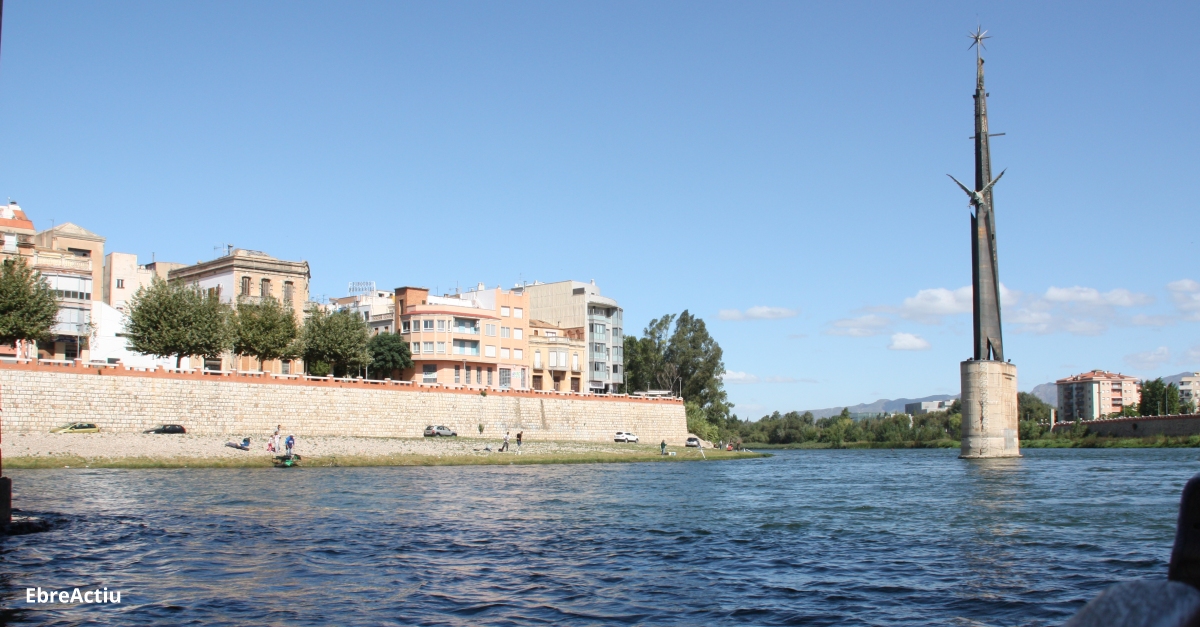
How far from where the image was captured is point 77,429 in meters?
52.2

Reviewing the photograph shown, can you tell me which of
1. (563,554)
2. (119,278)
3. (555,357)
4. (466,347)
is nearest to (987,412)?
(555,357)

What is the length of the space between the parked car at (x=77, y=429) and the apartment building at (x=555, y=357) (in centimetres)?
5011

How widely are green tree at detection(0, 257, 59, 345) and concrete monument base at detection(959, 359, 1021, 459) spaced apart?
6228cm

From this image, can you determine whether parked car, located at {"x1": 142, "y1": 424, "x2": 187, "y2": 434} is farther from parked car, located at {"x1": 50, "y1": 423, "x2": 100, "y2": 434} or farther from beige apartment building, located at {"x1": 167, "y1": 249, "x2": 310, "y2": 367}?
beige apartment building, located at {"x1": 167, "y1": 249, "x2": 310, "y2": 367}

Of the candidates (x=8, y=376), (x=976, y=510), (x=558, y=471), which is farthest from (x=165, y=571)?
(x=8, y=376)

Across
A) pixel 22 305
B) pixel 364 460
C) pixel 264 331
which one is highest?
pixel 22 305

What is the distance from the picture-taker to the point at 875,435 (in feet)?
477

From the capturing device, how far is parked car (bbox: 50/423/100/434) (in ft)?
169

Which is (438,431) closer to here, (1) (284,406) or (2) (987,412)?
(1) (284,406)

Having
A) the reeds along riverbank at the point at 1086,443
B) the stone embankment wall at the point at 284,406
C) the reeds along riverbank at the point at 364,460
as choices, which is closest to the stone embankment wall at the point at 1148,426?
the reeds along riverbank at the point at 1086,443

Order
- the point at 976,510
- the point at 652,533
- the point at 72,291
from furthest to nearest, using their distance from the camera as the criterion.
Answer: the point at 72,291
the point at 976,510
the point at 652,533

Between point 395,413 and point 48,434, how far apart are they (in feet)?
85.9

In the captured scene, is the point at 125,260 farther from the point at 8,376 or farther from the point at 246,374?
the point at 8,376

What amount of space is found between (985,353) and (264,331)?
5370 centimetres
